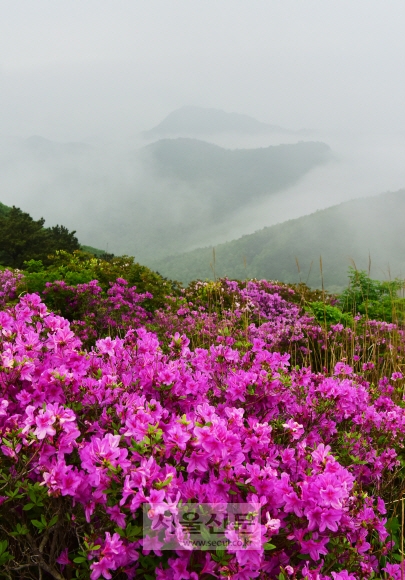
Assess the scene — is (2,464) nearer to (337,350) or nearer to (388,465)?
(388,465)

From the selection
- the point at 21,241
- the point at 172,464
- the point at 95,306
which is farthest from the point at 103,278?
the point at 21,241

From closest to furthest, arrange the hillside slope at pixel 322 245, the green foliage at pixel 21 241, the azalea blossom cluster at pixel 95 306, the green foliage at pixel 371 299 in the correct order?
1. the azalea blossom cluster at pixel 95 306
2. the green foliage at pixel 371 299
3. the green foliage at pixel 21 241
4. the hillside slope at pixel 322 245

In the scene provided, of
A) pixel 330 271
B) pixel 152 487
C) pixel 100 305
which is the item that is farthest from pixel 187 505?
pixel 330 271

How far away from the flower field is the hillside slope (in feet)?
222

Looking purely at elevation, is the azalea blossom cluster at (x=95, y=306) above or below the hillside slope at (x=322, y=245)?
below

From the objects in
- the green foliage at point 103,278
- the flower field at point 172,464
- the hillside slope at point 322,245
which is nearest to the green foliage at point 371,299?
the green foliage at point 103,278

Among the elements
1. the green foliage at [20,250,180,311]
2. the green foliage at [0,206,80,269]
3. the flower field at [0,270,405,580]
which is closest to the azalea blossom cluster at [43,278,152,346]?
the green foliage at [20,250,180,311]

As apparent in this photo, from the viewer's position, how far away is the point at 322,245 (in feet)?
253

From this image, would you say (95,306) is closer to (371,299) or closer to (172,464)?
(172,464)

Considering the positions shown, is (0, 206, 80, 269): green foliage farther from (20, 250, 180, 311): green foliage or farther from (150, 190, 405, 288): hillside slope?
(150, 190, 405, 288): hillside slope

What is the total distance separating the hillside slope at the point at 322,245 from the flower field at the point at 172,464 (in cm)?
6773

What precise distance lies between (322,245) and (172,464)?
78565mm

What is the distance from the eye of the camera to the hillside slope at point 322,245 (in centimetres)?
7388

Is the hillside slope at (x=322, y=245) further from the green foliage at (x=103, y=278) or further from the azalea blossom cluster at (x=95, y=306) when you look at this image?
the azalea blossom cluster at (x=95, y=306)
